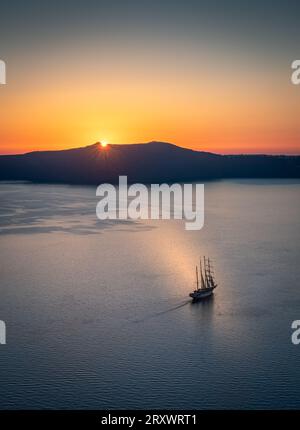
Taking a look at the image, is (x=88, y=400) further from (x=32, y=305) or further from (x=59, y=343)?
(x=32, y=305)
